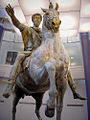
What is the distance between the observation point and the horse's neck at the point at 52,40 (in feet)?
6.06

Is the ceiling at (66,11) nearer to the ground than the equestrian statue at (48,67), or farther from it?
farther from it

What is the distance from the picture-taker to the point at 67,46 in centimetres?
709

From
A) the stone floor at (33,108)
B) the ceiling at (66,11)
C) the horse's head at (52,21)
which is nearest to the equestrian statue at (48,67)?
the horse's head at (52,21)

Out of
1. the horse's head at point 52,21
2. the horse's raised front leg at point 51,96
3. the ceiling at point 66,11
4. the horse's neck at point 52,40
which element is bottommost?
the horse's raised front leg at point 51,96

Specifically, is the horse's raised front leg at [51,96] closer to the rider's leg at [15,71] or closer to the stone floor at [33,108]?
the rider's leg at [15,71]

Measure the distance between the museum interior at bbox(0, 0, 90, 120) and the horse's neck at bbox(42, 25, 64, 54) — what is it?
4.35ft

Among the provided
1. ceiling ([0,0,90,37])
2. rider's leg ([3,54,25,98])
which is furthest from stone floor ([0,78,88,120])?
rider's leg ([3,54,25,98])

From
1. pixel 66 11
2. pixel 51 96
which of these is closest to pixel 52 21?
pixel 51 96

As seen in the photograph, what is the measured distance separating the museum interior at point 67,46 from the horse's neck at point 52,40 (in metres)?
1.33

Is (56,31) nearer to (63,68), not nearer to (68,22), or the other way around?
(63,68)

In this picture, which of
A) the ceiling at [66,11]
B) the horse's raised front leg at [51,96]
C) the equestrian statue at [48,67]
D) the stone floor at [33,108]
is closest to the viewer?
the horse's raised front leg at [51,96]

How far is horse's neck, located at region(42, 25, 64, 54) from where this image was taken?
72.7 inches

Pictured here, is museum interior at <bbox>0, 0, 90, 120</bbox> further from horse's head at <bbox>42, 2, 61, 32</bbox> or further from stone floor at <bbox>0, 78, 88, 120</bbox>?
horse's head at <bbox>42, 2, 61, 32</bbox>

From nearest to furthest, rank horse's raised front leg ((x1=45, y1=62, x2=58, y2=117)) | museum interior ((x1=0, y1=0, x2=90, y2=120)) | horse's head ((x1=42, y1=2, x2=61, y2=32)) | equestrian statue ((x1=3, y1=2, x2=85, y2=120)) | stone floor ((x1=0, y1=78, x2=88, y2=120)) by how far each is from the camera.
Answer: horse's raised front leg ((x1=45, y1=62, x2=58, y2=117))
equestrian statue ((x1=3, y1=2, x2=85, y2=120))
horse's head ((x1=42, y1=2, x2=61, y2=32))
museum interior ((x1=0, y1=0, x2=90, y2=120))
stone floor ((x1=0, y1=78, x2=88, y2=120))
